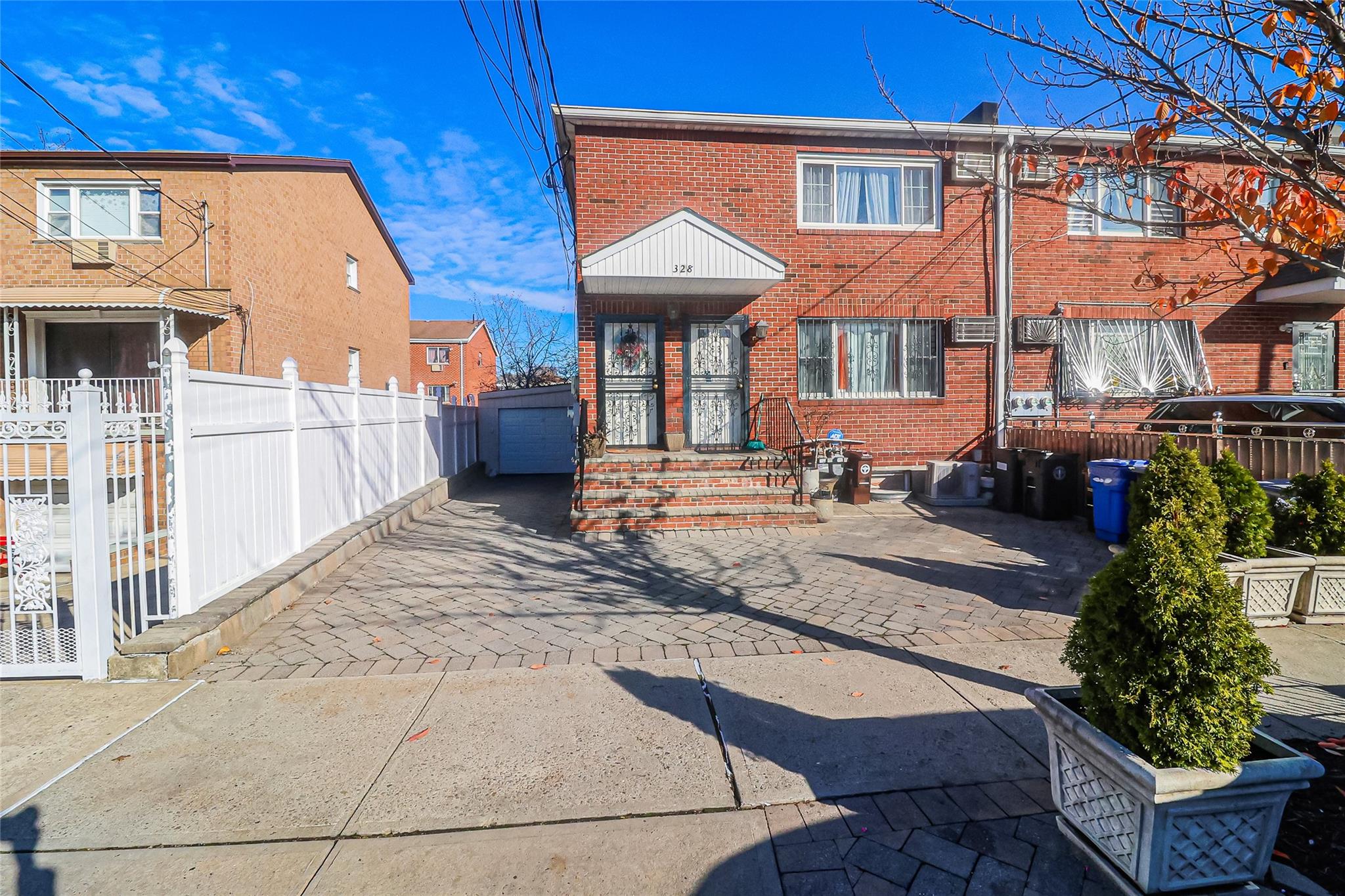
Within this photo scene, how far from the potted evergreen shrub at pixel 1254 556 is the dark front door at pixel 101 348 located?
18.4 m

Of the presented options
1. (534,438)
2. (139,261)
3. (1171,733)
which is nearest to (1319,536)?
(1171,733)

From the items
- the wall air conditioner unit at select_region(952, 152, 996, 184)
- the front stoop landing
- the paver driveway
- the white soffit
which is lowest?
the paver driveway

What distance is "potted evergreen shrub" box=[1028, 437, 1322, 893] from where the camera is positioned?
6.68 feet

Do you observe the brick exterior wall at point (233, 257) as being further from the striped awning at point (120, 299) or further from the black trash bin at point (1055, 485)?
the black trash bin at point (1055, 485)

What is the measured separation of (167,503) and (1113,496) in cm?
928

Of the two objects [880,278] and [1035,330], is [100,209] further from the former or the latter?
[1035,330]

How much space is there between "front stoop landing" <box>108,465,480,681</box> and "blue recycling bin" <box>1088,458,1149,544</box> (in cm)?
874

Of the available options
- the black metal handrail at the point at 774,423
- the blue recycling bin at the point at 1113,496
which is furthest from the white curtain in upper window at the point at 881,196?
the blue recycling bin at the point at 1113,496

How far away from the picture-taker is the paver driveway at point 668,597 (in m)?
4.38

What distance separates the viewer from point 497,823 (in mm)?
2549

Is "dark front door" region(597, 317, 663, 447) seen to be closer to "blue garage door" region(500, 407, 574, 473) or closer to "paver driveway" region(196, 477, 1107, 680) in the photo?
"paver driveway" region(196, 477, 1107, 680)

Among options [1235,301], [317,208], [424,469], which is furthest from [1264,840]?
[317,208]

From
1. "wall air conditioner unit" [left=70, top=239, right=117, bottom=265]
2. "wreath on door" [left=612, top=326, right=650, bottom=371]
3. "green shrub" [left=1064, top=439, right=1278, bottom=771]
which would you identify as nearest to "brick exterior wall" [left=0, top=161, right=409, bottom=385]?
"wall air conditioner unit" [left=70, top=239, right=117, bottom=265]

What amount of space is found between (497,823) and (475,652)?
74.9 inches
